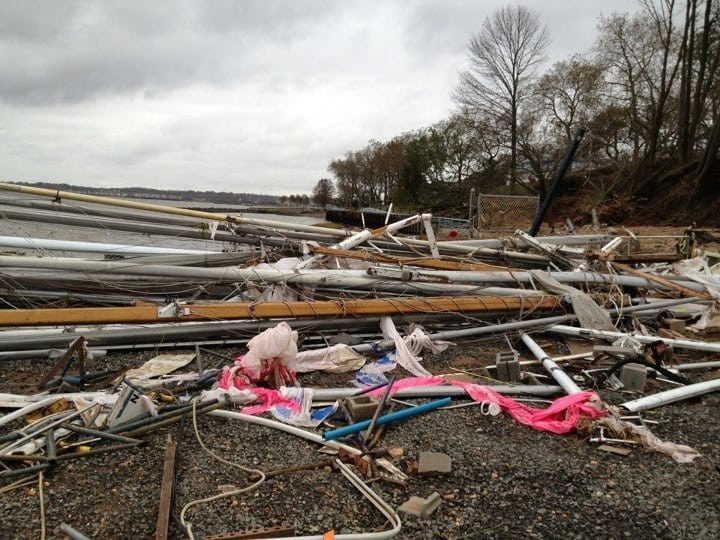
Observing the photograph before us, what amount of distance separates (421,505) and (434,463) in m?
0.52

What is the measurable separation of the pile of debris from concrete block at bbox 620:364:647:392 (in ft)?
0.05

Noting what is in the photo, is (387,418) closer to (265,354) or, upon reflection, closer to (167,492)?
(265,354)

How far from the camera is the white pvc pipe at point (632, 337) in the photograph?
21.1 ft

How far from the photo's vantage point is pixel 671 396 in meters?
4.93

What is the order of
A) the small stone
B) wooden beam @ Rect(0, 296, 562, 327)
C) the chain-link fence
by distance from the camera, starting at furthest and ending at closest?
the chain-link fence → wooden beam @ Rect(0, 296, 562, 327) → the small stone

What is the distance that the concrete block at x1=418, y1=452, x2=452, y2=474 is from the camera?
3.55 m

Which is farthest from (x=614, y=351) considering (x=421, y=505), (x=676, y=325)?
(x=421, y=505)

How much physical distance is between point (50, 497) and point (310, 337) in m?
3.78

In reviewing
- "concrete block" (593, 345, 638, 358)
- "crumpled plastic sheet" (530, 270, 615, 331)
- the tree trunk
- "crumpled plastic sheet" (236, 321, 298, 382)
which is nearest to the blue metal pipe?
"crumpled plastic sheet" (236, 321, 298, 382)

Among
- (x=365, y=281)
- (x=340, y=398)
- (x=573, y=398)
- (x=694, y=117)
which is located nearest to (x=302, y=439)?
(x=340, y=398)

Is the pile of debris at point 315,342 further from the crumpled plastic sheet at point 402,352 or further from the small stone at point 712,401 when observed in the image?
the small stone at point 712,401

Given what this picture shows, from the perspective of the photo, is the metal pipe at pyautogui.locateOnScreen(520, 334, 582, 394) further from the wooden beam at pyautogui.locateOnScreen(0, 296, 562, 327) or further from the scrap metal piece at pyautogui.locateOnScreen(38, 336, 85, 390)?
the scrap metal piece at pyautogui.locateOnScreen(38, 336, 85, 390)

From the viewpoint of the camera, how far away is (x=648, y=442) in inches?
159

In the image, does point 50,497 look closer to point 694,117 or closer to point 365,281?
point 365,281
